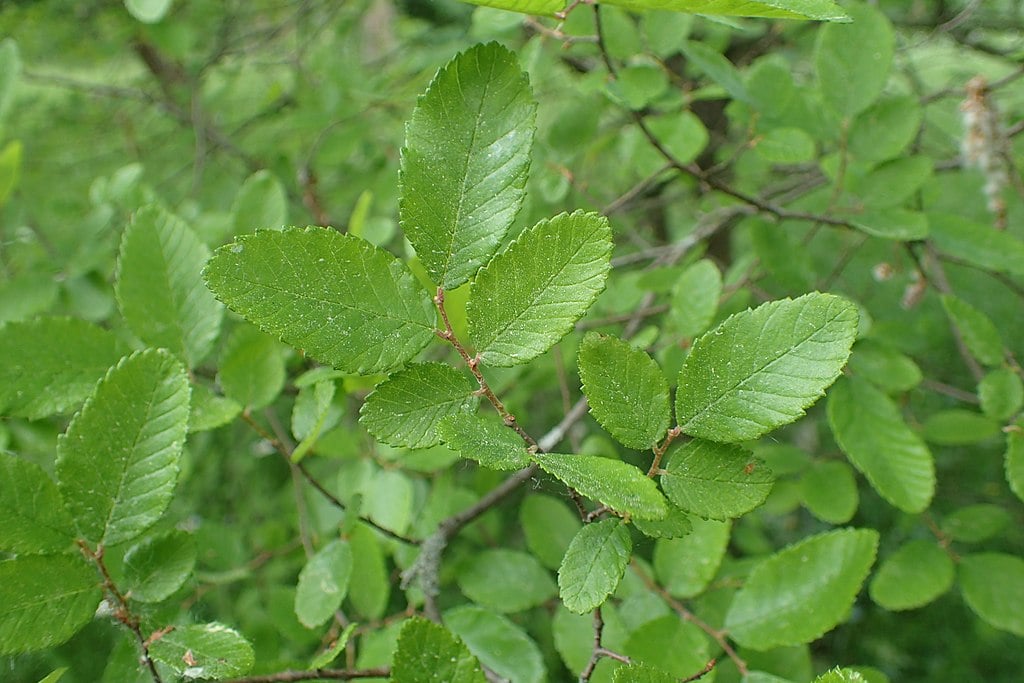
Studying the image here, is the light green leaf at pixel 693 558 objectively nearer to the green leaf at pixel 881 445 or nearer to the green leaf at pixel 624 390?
the green leaf at pixel 881 445

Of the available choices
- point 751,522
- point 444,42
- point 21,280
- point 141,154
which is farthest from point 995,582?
point 141,154

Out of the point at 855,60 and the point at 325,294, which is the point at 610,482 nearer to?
the point at 325,294

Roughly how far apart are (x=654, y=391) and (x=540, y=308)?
0.09 m

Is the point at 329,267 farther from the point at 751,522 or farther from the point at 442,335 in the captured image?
the point at 751,522

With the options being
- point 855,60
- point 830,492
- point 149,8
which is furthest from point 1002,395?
point 149,8

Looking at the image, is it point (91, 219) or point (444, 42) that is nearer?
point (91, 219)

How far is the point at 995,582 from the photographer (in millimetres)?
938

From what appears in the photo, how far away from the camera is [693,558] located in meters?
0.83

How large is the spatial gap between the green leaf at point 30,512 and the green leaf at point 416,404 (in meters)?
0.24

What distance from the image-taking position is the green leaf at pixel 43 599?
50 cm

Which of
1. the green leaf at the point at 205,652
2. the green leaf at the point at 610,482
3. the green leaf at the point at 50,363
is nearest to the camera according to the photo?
the green leaf at the point at 610,482

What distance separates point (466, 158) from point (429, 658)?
1.02ft

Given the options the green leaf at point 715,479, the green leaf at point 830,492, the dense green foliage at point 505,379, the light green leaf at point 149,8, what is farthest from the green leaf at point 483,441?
the light green leaf at point 149,8

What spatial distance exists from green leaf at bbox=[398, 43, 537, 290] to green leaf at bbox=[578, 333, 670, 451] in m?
0.09
